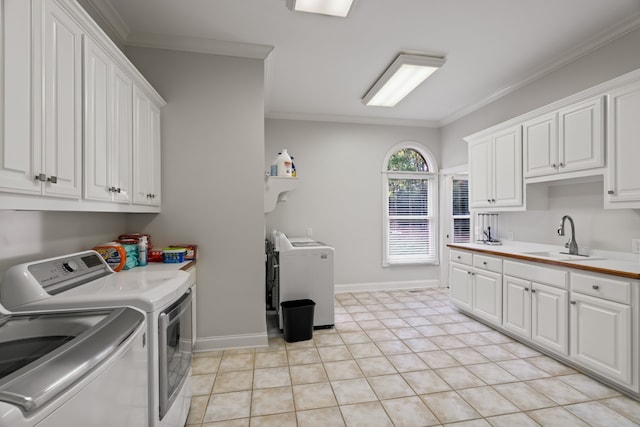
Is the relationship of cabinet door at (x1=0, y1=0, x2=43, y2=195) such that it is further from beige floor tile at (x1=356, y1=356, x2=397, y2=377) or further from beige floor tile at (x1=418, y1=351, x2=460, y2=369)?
beige floor tile at (x1=418, y1=351, x2=460, y2=369)

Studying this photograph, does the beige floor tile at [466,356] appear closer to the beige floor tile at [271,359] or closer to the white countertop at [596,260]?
the white countertop at [596,260]

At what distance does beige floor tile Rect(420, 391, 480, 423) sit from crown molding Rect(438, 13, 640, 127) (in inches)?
128

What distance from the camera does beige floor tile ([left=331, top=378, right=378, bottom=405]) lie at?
206 centimetres

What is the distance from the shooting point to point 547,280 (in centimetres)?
262

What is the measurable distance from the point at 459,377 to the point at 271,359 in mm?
1548

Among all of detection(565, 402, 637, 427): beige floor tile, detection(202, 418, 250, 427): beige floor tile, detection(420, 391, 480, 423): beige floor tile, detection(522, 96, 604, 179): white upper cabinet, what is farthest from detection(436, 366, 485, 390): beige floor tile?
detection(522, 96, 604, 179): white upper cabinet

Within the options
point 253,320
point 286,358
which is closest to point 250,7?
point 253,320

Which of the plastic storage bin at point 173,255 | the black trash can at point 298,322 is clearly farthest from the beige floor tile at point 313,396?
the plastic storage bin at point 173,255

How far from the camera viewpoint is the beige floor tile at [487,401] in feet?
6.37

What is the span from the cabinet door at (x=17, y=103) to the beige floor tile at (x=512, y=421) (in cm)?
269

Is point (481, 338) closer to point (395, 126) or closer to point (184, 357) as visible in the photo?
point (184, 357)

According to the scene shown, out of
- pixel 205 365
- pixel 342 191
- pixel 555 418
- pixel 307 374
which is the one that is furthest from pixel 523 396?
pixel 342 191

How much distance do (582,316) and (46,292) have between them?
3468mm

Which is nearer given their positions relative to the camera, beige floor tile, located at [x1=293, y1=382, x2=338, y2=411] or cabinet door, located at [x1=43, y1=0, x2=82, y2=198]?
cabinet door, located at [x1=43, y1=0, x2=82, y2=198]
